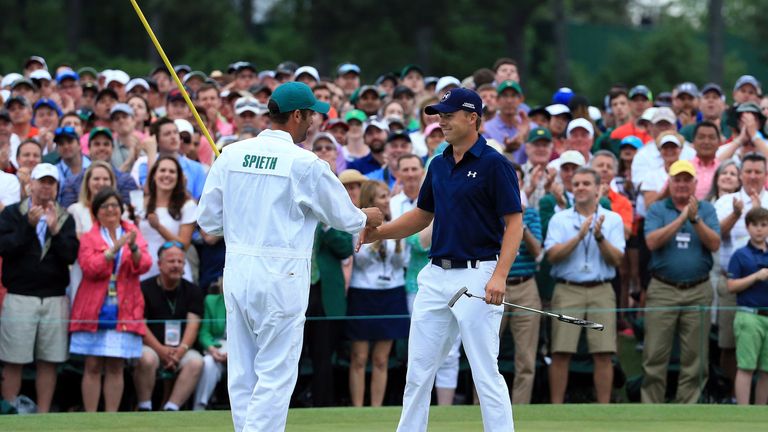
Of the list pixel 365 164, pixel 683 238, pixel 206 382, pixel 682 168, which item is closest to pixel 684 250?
pixel 683 238

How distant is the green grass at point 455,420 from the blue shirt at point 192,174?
3.02 metres

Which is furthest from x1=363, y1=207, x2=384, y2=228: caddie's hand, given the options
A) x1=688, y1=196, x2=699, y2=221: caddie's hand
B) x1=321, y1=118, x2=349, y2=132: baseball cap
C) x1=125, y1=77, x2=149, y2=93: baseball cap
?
x1=125, y1=77, x2=149, y2=93: baseball cap

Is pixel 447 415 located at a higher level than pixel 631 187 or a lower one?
lower

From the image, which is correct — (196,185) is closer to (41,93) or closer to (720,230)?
(41,93)

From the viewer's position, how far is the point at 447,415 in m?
11.5

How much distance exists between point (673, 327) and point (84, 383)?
17.4 feet

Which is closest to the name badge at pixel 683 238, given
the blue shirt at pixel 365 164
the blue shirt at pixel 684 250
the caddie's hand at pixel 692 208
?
the blue shirt at pixel 684 250

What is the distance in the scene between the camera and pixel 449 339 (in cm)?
905

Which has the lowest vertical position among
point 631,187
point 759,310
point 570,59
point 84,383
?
point 84,383

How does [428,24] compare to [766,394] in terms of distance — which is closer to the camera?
[766,394]

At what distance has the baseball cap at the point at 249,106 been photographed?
606 inches

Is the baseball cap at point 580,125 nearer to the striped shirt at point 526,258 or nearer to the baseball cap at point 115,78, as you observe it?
the striped shirt at point 526,258

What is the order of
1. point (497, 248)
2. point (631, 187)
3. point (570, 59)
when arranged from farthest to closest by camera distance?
point (570, 59), point (631, 187), point (497, 248)

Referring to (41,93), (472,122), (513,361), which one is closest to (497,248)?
(472,122)
